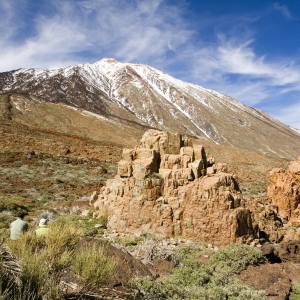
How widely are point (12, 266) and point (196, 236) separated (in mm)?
6879

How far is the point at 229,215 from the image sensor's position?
33.2 feet

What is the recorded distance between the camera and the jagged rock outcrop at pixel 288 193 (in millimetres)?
15812

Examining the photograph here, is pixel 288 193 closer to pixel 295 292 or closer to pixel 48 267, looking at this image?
pixel 295 292

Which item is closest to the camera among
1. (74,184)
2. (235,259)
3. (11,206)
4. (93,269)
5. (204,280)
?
(93,269)

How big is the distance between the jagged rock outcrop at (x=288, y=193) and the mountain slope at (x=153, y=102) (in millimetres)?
83621

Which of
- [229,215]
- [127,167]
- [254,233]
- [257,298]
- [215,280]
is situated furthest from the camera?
[127,167]

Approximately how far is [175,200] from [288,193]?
791 centimetres

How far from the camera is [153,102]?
128375 mm

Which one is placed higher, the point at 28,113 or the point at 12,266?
the point at 28,113

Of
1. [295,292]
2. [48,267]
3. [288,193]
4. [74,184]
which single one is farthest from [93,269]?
[74,184]

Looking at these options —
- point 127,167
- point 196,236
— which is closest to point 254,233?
point 196,236

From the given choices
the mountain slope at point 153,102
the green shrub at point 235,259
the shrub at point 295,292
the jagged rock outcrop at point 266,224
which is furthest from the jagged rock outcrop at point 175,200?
the mountain slope at point 153,102

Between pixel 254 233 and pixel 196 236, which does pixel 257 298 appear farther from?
pixel 254 233

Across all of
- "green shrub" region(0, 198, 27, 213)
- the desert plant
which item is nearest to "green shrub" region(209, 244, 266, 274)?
the desert plant
